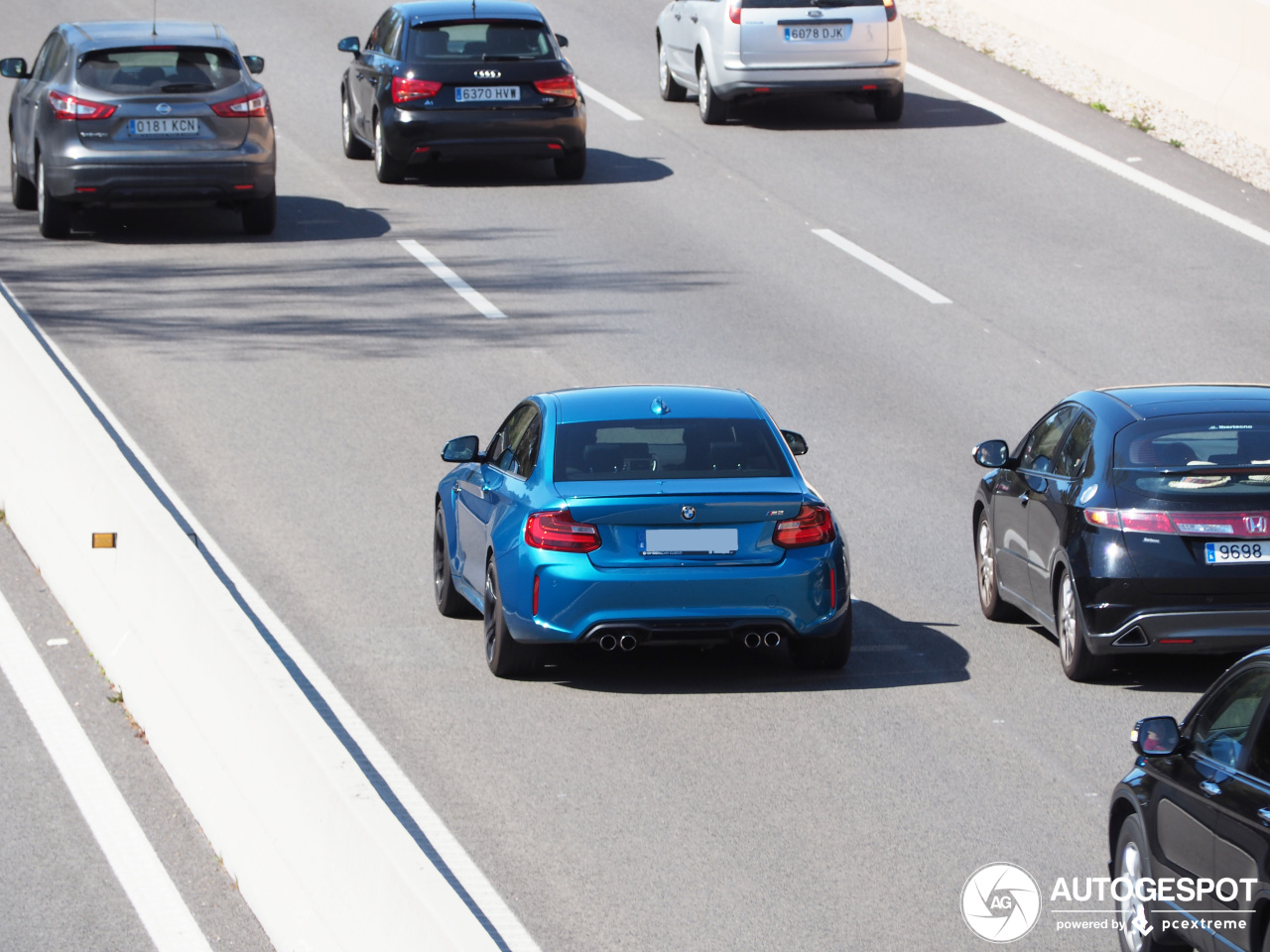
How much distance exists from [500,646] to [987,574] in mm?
2930

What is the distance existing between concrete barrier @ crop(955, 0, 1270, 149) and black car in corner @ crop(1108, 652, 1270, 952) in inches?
703

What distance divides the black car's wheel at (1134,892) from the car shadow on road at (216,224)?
15.4m

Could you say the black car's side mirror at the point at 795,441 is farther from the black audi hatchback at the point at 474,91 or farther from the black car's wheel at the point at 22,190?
the black car's wheel at the point at 22,190

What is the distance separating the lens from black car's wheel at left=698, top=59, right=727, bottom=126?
84.6 ft

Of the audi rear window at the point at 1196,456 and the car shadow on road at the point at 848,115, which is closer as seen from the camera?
the audi rear window at the point at 1196,456

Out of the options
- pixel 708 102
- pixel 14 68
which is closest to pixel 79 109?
pixel 14 68

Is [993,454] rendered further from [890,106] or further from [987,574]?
[890,106]

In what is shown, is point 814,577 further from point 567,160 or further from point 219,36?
point 567,160

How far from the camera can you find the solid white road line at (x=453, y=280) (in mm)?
18453

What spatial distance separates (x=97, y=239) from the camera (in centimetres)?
2084

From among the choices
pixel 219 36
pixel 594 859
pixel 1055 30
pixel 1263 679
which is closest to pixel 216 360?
pixel 219 36

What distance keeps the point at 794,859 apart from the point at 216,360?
10199 mm

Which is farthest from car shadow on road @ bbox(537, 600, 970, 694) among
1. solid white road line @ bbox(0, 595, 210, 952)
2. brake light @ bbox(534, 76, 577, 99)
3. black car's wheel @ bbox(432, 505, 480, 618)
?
brake light @ bbox(534, 76, 577, 99)

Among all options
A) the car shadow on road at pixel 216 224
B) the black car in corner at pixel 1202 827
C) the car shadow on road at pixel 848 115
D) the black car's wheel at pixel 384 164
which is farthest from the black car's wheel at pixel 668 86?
the black car in corner at pixel 1202 827
